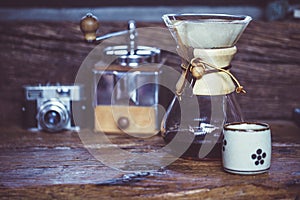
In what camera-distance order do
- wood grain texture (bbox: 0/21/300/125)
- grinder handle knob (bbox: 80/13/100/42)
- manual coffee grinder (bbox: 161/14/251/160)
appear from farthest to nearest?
wood grain texture (bbox: 0/21/300/125)
grinder handle knob (bbox: 80/13/100/42)
manual coffee grinder (bbox: 161/14/251/160)

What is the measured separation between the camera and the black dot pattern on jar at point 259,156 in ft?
3.08

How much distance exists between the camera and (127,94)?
129 cm

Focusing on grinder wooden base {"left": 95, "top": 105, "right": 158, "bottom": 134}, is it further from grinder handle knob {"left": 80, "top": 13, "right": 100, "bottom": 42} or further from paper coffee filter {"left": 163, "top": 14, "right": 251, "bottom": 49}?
paper coffee filter {"left": 163, "top": 14, "right": 251, "bottom": 49}

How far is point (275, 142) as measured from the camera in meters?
1.20

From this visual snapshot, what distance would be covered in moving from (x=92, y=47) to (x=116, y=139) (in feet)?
1.04

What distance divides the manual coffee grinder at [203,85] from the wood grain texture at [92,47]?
0.32 m

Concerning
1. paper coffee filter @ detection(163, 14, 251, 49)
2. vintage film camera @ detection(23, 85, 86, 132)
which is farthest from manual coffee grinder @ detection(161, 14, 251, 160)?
vintage film camera @ detection(23, 85, 86, 132)

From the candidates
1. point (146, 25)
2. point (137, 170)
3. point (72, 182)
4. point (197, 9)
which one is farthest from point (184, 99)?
point (197, 9)

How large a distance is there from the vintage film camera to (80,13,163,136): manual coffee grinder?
0.07m

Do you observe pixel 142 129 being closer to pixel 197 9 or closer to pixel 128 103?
pixel 128 103

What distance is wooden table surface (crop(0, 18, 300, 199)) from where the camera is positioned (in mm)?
903

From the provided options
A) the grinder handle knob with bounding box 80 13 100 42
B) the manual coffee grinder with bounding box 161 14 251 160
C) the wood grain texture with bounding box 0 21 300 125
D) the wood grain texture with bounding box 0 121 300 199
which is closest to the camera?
the wood grain texture with bounding box 0 121 300 199

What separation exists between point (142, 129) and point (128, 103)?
0.23 ft

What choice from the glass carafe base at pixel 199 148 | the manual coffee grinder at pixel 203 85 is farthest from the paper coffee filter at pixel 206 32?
the glass carafe base at pixel 199 148
